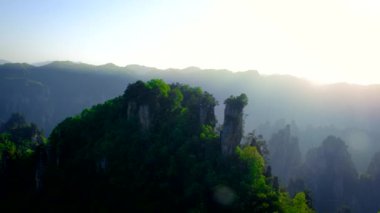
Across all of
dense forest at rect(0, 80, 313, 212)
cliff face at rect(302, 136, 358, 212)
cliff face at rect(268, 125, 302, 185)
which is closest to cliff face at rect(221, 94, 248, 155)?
dense forest at rect(0, 80, 313, 212)

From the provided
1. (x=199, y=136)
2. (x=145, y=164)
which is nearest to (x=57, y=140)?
(x=145, y=164)

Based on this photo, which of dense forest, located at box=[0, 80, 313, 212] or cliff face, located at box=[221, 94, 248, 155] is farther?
cliff face, located at box=[221, 94, 248, 155]

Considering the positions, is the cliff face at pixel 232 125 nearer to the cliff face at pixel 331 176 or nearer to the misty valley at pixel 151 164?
the misty valley at pixel 151 164

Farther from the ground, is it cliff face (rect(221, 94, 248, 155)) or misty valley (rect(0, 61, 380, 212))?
cliff face (rect(221, 94, 248, 155))

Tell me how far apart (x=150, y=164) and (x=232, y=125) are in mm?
11898

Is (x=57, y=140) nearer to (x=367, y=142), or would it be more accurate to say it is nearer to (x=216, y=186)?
(x=216, y=186)

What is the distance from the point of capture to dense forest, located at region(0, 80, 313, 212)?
46.6 metres

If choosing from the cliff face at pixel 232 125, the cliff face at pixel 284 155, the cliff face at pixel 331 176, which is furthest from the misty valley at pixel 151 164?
the cliff face at pixel 284 155

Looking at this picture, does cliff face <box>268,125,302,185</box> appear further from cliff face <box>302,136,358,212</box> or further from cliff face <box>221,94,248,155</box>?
cliff face <box>221,94,248,155</box>

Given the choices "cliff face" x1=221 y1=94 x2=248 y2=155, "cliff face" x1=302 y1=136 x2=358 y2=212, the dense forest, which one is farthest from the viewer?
"cliff face" x1=302 y1=136 x2=358 y2=212

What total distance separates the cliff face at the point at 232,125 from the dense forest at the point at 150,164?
0.13m

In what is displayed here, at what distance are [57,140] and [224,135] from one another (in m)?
30.6

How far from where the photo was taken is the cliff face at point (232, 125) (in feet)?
170

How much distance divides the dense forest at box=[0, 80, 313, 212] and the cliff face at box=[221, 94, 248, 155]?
0.13 m
